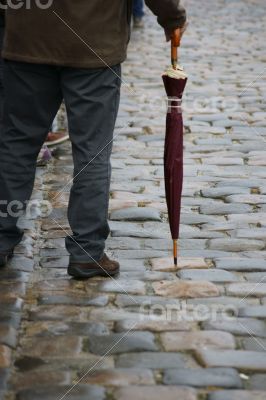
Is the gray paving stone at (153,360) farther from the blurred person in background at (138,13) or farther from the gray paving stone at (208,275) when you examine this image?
the blurred person in background at (138,13)

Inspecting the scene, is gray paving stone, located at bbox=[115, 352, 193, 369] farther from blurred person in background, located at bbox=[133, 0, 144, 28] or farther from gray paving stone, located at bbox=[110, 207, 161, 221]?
blurred person in background, located at bbox=[133, 0, 144, 28]

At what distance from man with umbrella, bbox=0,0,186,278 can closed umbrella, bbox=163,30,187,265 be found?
0.19m

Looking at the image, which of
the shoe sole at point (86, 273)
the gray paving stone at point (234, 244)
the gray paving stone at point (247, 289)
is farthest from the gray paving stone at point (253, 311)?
the gray paving stone at point (234, 244)

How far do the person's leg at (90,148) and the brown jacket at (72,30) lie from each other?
0.25ft

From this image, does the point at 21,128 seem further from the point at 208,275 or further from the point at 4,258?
the point at 208,275

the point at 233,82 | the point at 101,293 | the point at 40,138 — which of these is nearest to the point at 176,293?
the point at 101,293

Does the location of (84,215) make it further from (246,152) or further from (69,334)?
(246,152)

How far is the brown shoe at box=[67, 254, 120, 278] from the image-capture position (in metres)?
4.62

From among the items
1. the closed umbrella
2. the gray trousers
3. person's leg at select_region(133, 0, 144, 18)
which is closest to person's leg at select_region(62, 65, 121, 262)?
the gray trousers

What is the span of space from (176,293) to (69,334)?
64cm

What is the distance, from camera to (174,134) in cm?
A: 458

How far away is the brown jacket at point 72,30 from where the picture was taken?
4383 mm

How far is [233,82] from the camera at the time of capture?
31.2 feet

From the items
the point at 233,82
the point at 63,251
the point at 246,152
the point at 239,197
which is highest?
the point at 233,82
